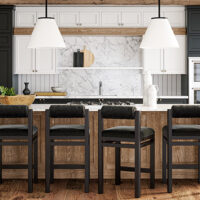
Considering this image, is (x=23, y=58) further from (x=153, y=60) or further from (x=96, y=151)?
(x=96, y=151)

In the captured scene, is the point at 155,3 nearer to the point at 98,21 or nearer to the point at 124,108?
the point at 98,21

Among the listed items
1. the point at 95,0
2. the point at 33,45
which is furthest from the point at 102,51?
the point at 33,45

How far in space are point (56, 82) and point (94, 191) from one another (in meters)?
3.95

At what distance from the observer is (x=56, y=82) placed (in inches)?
297

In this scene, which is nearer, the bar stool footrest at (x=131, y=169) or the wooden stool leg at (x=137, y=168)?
the wooden stool leg at (x=137, y=168)

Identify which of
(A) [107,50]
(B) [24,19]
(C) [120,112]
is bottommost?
(C) [120,112]

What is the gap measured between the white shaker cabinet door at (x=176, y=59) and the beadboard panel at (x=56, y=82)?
0.36 meters

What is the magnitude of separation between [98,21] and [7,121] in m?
3.43

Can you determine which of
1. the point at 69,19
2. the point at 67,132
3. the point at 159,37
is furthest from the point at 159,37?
the point at 69,19

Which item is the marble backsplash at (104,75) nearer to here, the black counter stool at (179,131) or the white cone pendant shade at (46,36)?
the white cone pendant shade at (46,36)

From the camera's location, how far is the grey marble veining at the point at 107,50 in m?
7.46

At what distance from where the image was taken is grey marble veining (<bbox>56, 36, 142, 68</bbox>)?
746cm

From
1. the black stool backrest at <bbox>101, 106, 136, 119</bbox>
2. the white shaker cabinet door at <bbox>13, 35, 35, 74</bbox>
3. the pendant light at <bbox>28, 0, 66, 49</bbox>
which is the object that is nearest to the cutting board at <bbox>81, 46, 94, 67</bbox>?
the white shaker cabinet door at <bbox>13, 35, 35, 74</bbox>

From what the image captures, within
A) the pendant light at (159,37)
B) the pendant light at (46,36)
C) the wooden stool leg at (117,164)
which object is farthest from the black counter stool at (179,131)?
the pendant light at (46,36)
